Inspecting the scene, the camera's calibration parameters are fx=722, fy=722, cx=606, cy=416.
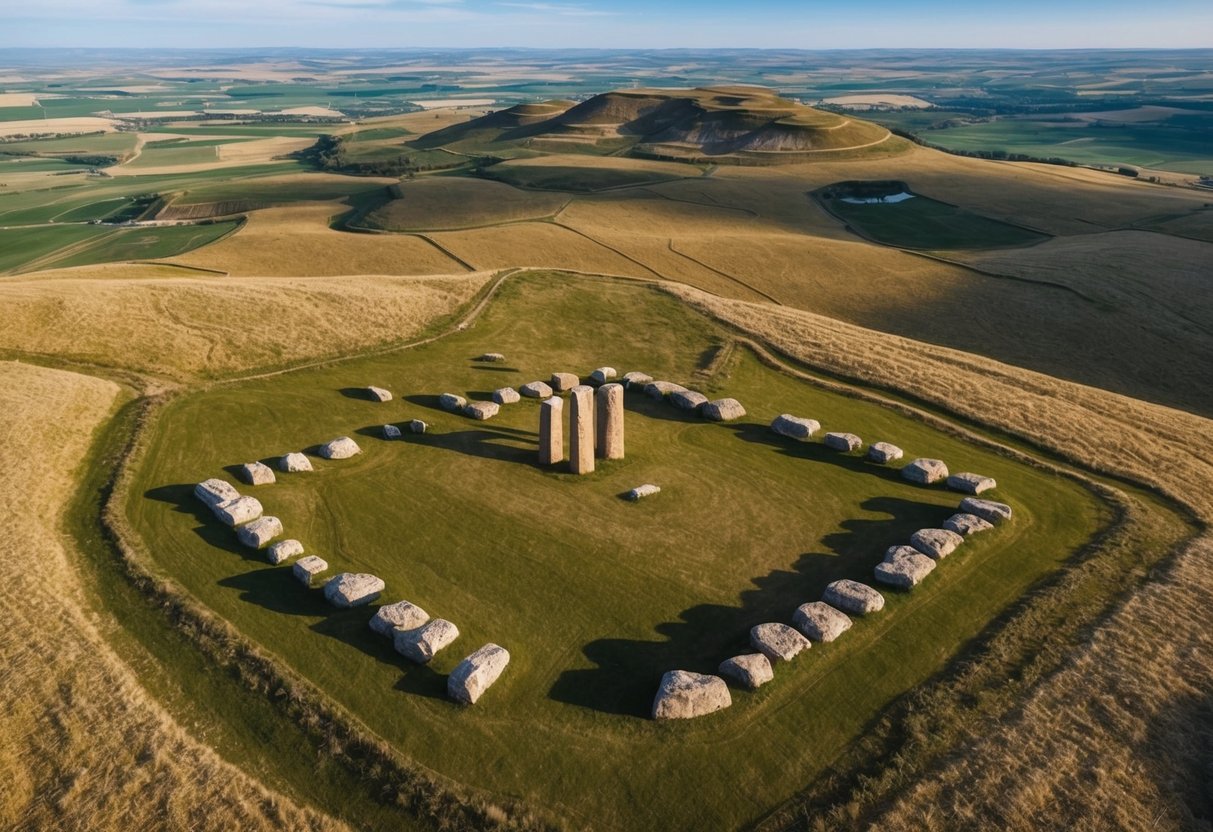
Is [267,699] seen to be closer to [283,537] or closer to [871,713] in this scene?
[283,537]

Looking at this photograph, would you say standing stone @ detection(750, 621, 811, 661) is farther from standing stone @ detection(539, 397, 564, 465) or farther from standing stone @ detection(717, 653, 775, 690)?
standing stone @ detection(539, 397, 564, 465)

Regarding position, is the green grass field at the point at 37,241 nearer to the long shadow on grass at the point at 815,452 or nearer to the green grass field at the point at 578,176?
the green grass field at the point at 578,176

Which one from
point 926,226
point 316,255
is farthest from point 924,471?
point 926,226

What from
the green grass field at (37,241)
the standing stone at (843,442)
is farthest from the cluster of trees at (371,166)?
the standing stone at (843,442)

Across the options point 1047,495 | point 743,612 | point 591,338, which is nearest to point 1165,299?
point 1047,495

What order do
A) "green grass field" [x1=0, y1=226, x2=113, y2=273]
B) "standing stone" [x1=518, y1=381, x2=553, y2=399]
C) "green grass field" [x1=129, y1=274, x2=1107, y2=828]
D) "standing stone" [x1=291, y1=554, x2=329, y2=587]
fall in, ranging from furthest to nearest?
A: "green grass field" [x1=0, y1=226, x2=113, y2=273]
"standing stone" [x1=518, y1=381, x2=553, y2=399]
"standing stone" [x1=291, y1=554, x2=329, y2=587]
"green grass field" [x1=129, y1=274, x2=1107, y2=828]

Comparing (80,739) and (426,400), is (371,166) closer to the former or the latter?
(426,400)

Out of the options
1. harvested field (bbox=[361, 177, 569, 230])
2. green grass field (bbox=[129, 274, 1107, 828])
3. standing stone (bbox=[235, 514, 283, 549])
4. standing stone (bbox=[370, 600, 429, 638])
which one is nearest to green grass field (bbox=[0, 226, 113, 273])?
harvested field (bbox=[361, 177, 569, 230])
